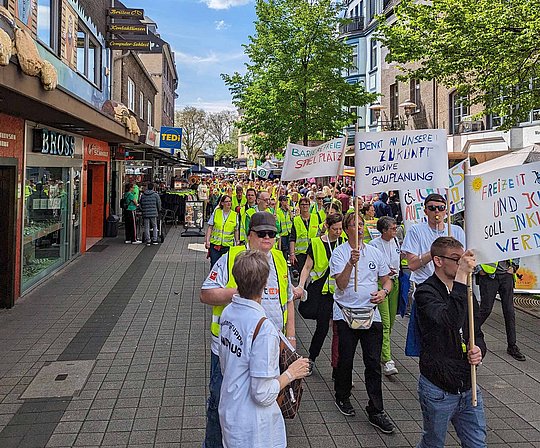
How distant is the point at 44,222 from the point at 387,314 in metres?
8.18

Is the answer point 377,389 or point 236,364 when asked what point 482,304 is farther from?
point 236,364

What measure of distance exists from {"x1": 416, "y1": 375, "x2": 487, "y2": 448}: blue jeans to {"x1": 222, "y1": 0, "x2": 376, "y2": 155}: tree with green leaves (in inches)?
772

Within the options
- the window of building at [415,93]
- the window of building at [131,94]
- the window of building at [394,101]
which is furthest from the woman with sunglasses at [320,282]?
the window of building at [394,101]

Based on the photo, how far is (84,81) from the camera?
13.8 metres

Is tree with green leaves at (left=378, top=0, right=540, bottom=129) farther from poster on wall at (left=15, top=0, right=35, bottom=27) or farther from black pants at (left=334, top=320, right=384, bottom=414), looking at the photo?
poster on wall at (left=15, top=0, right=35, bottom=27)

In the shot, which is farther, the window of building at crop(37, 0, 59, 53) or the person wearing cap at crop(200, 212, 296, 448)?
the window of building at crop(37, 0, 59, 53)

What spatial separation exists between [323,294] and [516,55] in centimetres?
756

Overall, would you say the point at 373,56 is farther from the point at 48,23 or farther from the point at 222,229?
the point at 222,229

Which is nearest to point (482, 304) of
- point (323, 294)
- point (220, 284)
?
point (323, 294)

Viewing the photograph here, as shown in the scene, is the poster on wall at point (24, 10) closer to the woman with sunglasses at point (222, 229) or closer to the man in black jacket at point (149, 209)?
the woman with sunglasses at point (222, 229)

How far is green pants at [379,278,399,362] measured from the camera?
564 centimetres

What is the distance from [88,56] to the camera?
47.6ft

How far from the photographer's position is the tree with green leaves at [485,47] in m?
10.1

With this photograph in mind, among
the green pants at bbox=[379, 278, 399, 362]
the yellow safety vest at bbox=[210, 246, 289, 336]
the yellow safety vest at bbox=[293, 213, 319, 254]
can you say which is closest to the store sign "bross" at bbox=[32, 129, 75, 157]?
the yellow safety vest at bbox=[293, 213, 319, 254]
